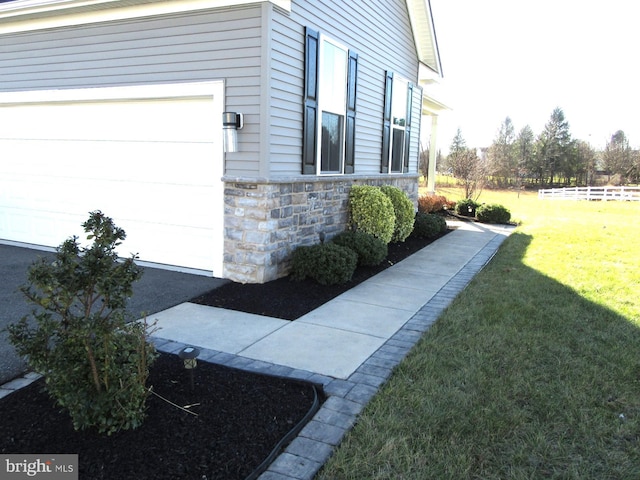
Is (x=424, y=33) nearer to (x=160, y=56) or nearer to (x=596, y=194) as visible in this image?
(x=160, y=56)

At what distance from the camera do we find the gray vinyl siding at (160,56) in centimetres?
554

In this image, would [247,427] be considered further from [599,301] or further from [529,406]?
[599,301]

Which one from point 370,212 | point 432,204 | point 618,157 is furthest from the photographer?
point 618,157

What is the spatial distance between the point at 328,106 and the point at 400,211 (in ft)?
9.27

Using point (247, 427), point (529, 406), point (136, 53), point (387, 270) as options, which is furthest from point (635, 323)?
point (136, 53)

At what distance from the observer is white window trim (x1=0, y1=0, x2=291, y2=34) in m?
5.66

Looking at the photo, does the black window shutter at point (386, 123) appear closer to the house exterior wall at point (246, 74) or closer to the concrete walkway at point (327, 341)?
the house exterior wall at point (246, 74)

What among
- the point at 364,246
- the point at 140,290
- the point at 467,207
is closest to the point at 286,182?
the point at 364,246

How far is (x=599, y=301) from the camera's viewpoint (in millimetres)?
5617

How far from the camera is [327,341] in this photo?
4262 mm

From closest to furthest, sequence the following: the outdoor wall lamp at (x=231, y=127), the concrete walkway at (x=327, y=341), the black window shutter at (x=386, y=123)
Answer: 1. the concrete walkway at (x=327, y=341)
2. the outdoor wall lamp at (x=231, y=127)
3. the black window shutter at (x=386, y=123)

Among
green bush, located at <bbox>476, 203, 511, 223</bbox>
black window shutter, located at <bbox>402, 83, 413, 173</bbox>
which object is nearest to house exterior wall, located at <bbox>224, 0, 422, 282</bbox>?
black window shutter, located at <bbox>402, 83, 413, 173</bbox>

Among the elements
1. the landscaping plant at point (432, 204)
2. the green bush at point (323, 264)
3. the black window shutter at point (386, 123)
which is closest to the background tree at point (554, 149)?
the landscaping plant at point (432, 204)

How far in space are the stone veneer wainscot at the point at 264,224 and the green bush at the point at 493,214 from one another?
8.73m
